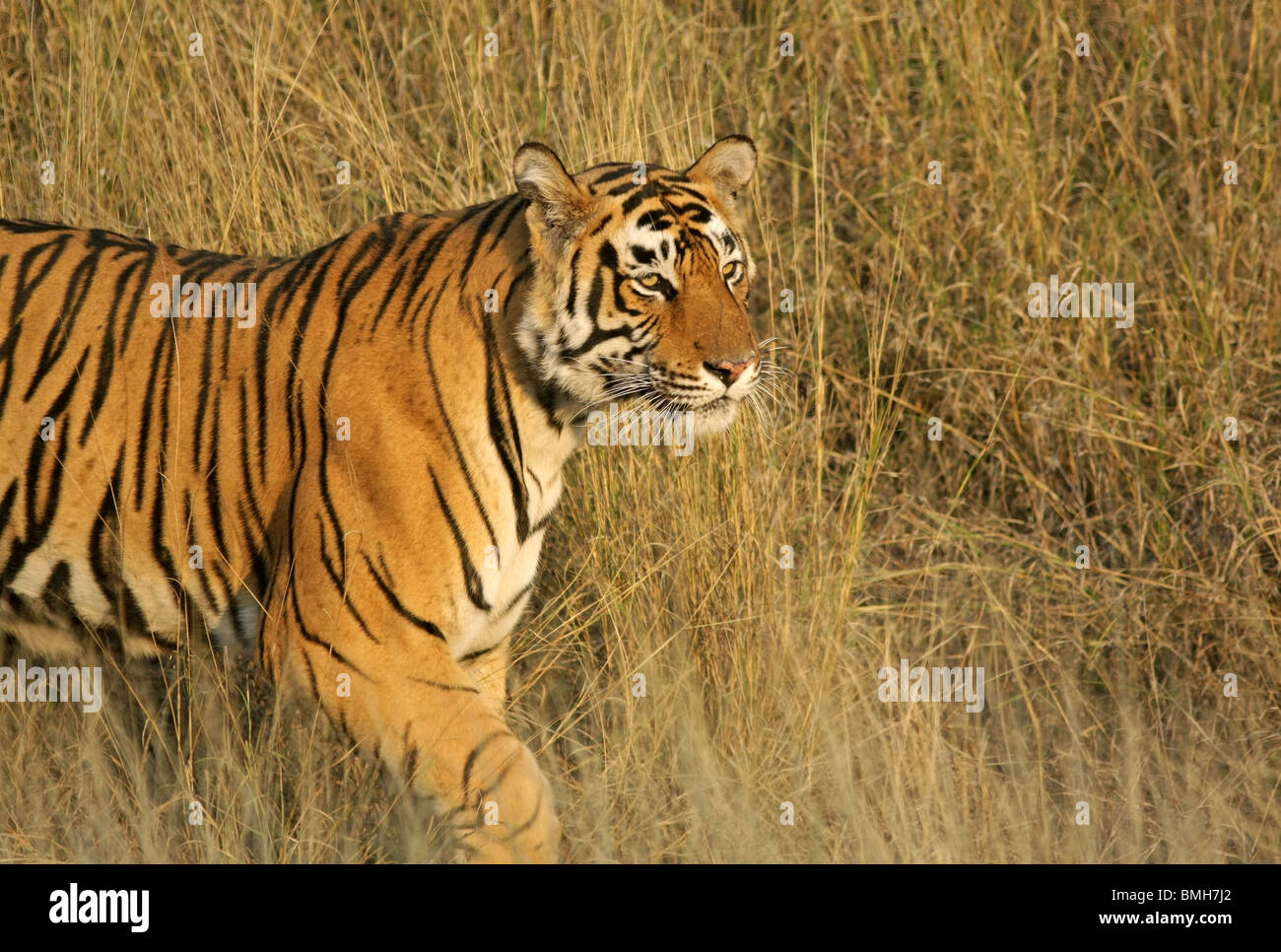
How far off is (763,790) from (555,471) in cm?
92

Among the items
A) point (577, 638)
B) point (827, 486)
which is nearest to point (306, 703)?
point (577, 638)

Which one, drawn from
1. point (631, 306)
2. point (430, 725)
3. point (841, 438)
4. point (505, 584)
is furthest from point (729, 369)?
point (841, 438)

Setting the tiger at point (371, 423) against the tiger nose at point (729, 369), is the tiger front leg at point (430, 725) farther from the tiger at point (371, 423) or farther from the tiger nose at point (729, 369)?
the tiger nose at point (729, 369)

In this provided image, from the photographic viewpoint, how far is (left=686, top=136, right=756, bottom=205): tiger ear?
3602 mm

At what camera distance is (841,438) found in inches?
198

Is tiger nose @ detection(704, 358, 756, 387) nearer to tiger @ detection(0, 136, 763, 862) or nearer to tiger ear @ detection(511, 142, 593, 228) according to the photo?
tiger @ detection(0, 136, 763, 862)

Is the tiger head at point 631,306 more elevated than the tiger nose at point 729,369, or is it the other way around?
the tiger head at point 631,306

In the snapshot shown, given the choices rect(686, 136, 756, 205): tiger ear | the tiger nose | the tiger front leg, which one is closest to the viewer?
the tiger front leg

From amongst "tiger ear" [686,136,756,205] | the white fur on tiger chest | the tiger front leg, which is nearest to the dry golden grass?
the tiger front leg

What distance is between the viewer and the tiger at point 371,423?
3.25 m

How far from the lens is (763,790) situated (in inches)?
147

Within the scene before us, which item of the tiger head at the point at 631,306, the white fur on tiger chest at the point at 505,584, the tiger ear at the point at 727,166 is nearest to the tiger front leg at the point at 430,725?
the white fur on tiger chest at the point at 505,584

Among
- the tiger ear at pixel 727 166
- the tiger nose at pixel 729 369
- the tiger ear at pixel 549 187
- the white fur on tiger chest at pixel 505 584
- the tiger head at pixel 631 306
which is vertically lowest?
the white fur on tiger chest at pixel 505 584

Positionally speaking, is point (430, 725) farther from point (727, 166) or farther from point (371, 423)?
point (727, 166)
